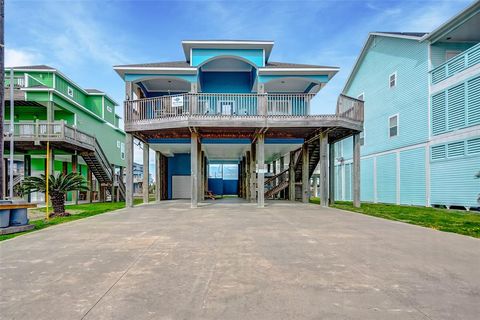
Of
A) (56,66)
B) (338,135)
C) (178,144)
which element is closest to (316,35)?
(338,135)

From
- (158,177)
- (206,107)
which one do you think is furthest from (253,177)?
(158,177)

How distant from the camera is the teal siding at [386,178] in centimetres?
1873

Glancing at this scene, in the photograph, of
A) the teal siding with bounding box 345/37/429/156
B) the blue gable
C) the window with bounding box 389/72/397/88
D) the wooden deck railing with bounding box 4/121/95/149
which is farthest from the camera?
the window with bounding box 389/72/397/88

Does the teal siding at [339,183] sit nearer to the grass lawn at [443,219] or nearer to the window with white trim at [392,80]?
the window with white trim at [392,80]

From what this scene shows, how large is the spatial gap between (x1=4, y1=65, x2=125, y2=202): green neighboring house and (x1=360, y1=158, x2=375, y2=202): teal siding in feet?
60.7

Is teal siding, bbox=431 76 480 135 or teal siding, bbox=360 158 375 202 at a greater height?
teal siding, bbox=431 76 480 135

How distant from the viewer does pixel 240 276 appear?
3.72 meters

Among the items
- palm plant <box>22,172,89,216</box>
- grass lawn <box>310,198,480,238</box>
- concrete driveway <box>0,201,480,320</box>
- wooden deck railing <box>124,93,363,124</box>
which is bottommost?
grass lawn <box>310,198,480,238</box>

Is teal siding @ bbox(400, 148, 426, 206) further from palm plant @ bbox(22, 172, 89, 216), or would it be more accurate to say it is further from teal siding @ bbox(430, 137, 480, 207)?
palm plant @ bbox(22, 172, 89, 216)

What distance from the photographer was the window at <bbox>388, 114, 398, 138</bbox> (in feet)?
61.9

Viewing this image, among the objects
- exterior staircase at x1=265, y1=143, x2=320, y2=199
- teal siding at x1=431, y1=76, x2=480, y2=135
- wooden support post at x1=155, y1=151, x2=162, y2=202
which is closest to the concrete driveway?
teal siding at x1=431, y1=76, x2=480, y2=135

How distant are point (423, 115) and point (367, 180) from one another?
704 centimetres

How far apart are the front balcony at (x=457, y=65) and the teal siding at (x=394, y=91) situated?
0.67m

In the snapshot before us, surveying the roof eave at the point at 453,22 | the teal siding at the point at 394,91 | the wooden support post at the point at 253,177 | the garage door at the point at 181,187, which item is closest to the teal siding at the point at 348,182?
the teal siding at the point at 394,91
